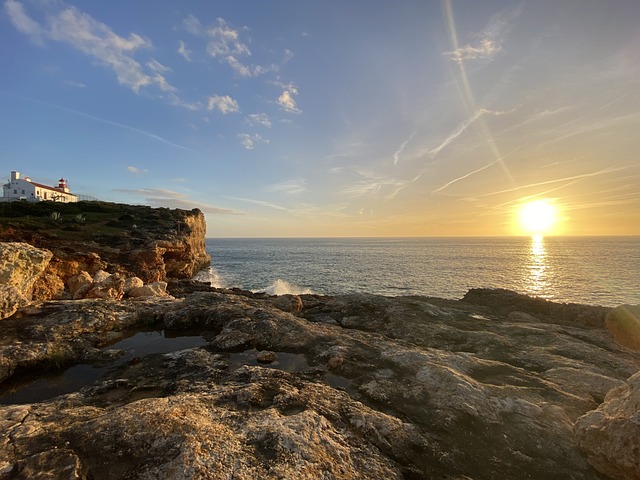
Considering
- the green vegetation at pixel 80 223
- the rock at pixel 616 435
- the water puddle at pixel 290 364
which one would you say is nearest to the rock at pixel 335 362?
the water puddle at pixel 290 364

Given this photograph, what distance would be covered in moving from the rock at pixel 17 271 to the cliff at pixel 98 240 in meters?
3.04

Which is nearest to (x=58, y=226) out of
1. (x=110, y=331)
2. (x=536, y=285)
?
(x=110, y=331)

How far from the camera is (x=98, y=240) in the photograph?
34344 millimetres

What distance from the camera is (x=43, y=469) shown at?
4785mm

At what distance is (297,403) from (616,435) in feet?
21.9

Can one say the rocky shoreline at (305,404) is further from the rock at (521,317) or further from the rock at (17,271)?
the rock at (521,317)

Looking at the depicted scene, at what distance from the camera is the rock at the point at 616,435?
5430mm

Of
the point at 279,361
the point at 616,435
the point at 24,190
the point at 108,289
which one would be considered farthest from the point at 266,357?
the point at 24,190

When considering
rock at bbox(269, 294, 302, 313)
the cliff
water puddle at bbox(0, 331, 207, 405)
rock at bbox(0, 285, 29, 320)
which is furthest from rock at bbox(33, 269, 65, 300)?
rock at bbox(269, 294, 302, 313)

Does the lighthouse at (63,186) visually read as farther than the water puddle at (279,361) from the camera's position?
Yes

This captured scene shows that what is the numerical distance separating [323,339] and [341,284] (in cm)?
4257

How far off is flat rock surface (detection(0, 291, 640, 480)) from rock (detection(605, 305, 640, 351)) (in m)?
2.68

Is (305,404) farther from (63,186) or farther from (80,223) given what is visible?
(63,186)

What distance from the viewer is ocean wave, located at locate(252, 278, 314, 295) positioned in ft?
158
